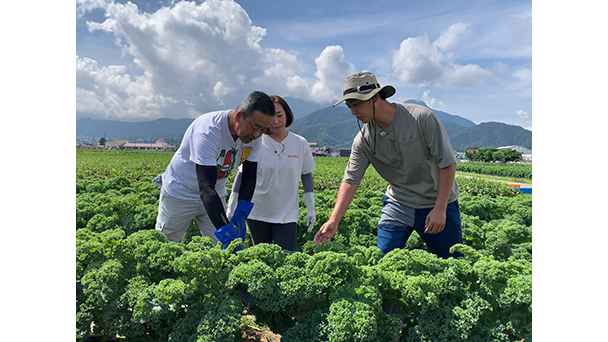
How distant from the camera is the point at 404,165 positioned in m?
3.06

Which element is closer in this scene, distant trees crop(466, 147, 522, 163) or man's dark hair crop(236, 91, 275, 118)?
man's dark hair crop(236, 91, 275, 118)

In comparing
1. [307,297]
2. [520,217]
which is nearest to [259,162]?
[307,297]

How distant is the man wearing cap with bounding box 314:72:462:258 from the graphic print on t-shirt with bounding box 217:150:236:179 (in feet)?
3.47

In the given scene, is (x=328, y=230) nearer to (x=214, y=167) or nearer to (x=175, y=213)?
(x=214, y=167)

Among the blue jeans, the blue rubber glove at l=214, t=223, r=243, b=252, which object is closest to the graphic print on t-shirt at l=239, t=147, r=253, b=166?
the blue rubber glove at l=214, t=223, r=243, b=252

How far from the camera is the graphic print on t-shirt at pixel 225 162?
3.08 meters

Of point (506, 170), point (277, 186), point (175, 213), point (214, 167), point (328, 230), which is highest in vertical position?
point (214, 167)

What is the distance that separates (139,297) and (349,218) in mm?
3198

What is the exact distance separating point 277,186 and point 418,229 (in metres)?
1.47

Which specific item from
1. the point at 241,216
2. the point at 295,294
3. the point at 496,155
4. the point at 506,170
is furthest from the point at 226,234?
the point at 496,155

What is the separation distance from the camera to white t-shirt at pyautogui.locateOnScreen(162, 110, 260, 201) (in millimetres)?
2854

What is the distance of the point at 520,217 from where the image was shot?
5949 mm

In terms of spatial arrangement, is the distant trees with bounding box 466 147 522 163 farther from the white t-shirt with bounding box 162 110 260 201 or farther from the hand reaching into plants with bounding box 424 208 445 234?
the white t-shirt with bounding box 162 110 260 201

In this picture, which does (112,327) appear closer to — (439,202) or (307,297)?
(307,297)
